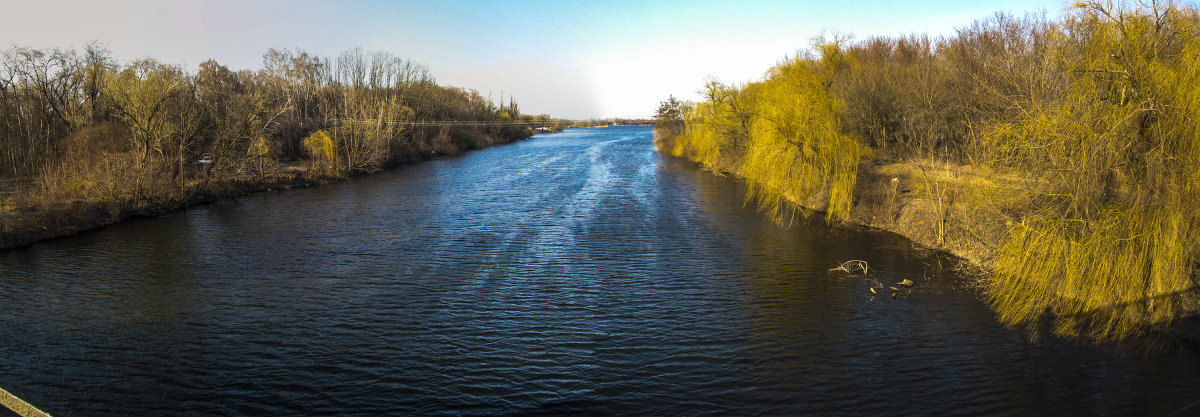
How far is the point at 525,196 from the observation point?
95.3ft

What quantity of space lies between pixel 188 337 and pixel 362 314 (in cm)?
289

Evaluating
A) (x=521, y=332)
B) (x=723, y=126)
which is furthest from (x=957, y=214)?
(x=723, y=126)

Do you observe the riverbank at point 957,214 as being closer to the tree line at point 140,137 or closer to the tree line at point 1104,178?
the tree line at point 1104,178

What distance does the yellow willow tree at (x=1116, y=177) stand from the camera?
902cm

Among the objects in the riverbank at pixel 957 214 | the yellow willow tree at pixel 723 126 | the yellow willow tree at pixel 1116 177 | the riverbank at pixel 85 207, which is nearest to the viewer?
the yellow willow tree at pixel 1116 177

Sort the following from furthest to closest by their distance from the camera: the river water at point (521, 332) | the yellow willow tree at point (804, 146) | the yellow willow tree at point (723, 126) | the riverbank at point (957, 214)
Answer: the yellow willow tree at point (723, 126) < the yellow willow tree at point (804, 146) < the riverbank at point (957, 214) < the river water at point (521, 332)

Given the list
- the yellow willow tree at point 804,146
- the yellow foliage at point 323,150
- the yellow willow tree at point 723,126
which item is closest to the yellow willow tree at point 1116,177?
the yellow willow tree at point 804,146

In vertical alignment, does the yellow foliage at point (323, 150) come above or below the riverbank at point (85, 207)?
above

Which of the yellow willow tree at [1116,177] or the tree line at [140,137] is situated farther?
the tree line at [140,137]

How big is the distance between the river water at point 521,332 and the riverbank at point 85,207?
92cm

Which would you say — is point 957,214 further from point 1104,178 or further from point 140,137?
point 140,137

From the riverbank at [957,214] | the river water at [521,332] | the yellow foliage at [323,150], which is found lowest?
the river water at [521,332]

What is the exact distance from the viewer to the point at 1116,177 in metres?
9.62

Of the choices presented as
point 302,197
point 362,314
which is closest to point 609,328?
point 362,314
